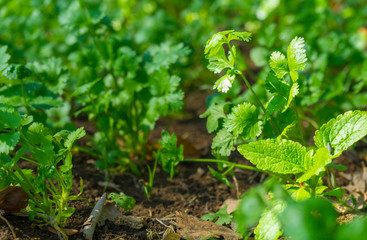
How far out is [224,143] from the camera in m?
1.83

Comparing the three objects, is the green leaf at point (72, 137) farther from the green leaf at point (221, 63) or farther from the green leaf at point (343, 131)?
the green leaf at point (343, 131)

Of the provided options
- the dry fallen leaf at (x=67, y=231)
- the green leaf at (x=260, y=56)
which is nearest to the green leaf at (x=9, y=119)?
the dry fallen leaf at (x=67, y=231)

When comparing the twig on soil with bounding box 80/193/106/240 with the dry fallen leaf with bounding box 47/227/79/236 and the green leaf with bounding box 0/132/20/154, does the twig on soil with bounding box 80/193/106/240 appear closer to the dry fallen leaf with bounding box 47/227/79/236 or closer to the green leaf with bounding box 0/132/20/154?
the dry fallen leaf with bounding box 47/227/79/236

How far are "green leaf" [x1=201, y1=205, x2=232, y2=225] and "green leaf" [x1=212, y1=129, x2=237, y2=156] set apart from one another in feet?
0.79

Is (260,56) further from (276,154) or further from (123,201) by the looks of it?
(123,201)

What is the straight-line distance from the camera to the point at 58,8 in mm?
3096

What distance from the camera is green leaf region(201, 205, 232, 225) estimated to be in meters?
1.76

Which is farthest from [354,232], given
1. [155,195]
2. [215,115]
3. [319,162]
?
[155,195]

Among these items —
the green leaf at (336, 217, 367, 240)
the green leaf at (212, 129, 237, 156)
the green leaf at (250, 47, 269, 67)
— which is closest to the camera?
the green leaf at (336, 217, 367, 240)

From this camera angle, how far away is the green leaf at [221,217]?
5.77ft

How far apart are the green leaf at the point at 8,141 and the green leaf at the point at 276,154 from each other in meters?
0.79

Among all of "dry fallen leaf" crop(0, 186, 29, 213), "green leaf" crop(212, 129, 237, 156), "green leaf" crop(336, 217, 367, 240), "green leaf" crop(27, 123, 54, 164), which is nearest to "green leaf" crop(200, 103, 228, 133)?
"green leaf" crop(212, 129, 237, 156)

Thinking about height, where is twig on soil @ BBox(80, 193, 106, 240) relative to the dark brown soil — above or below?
above

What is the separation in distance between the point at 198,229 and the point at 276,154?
1.46 ft
